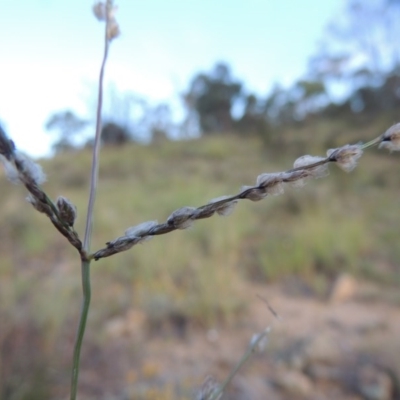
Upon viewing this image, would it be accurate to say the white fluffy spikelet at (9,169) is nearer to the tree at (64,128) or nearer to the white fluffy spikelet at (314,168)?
the white fluffy spikelet at (314,168)

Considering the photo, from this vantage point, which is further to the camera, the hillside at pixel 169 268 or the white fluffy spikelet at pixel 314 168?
the hillside at pixel 169 268

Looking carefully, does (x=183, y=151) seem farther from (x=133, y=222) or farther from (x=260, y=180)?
(x=260, y=180)

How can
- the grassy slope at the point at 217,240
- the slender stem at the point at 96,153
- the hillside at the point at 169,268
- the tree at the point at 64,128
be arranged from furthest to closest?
the tree at the point at 64,128 → the grassy slope at the point at 217,240 → the hillside at the point at 169,268 → the slender stem at the point at 96,153

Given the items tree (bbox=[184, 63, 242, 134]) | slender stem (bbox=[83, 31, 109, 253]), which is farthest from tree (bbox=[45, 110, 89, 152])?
slender stem (bbox=[83, 31, 109, 253])

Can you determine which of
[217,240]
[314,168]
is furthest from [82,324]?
[217,240]

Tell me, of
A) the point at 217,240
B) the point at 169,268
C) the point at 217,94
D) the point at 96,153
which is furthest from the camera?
the point at 217,94

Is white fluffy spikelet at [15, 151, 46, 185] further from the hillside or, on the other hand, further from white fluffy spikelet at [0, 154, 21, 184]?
the hillside

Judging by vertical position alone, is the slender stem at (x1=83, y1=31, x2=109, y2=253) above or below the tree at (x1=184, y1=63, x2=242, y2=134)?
below

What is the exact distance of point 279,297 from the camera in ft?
11.3

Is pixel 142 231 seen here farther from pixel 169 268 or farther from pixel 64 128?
pixel 64 128

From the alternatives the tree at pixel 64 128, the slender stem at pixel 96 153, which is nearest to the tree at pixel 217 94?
the tree at pixel 64 128

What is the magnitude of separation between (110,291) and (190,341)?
2.84 feet

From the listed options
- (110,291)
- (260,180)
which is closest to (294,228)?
(110,291)

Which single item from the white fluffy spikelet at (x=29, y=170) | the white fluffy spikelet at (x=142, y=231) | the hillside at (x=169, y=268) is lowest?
the white fluffy spikelet at (x=142, y=231)
